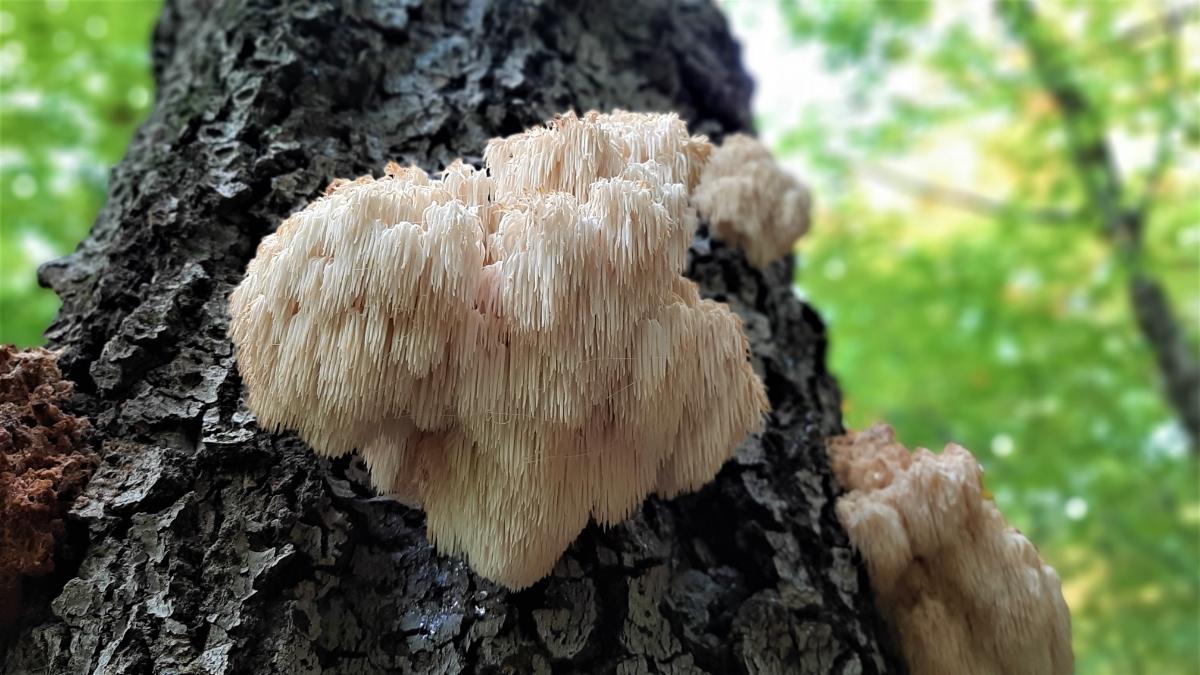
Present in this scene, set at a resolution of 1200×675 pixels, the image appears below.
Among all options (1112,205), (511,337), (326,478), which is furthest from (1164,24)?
(326,478)

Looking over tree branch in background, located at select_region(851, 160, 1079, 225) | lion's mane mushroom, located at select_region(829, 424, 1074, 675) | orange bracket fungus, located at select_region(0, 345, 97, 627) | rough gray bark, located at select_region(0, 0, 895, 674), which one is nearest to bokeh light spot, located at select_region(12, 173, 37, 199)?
rough gray bark, located at select_region(0, 0, 895, 674)

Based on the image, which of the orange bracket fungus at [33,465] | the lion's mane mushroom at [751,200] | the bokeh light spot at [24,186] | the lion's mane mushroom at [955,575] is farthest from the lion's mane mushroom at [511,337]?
the bokeh light spot at [24,186]

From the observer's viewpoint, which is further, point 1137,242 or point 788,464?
point 1137,242

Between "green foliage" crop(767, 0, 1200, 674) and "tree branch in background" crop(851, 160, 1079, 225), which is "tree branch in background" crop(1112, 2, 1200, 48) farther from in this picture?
"tree branch in background" crop(851, 160, 1079, 225)

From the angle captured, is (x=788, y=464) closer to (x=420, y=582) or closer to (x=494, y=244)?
(x=420, y=582)

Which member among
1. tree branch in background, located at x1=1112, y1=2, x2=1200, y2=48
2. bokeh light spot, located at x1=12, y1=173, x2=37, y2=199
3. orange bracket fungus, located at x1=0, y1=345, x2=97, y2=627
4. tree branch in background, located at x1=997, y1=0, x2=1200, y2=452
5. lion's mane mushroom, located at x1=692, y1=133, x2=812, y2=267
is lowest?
orange bracket fungus, located at x1=0, y1=345, x2=97, y2=627

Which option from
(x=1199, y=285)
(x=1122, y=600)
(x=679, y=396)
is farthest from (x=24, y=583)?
(x=1199, y=285)
